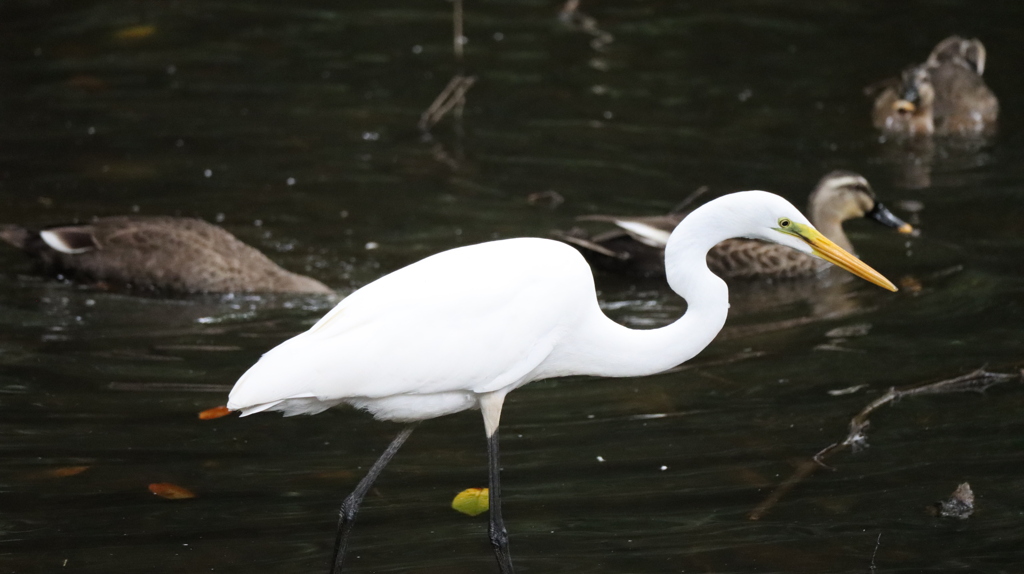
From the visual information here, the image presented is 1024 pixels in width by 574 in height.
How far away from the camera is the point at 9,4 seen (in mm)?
13977

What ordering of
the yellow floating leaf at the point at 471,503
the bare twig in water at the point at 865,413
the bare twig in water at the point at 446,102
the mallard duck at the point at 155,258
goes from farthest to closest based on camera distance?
the bare twig in water at the point at 446,102 → the mallard duck at the point at 155,258 → the bare twig in water at the point at 865,413 → the yellow floating leaf at the point at 471,503

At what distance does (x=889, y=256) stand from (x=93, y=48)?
310 inches

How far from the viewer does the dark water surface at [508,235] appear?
5363mm

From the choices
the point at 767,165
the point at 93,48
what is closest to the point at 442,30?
the point at 93,48

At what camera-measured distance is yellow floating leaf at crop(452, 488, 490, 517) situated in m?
5.52

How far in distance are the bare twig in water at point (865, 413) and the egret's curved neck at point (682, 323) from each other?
0.97 metres

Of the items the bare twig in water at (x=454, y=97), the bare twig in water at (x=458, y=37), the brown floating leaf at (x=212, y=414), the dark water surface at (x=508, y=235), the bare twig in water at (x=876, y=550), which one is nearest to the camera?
the bare twig in water at (x=876, y=550)

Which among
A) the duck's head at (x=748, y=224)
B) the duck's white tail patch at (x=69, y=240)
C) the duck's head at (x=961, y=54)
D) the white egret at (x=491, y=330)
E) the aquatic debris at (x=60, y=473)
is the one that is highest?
the duck's head at (x=748, y=224)

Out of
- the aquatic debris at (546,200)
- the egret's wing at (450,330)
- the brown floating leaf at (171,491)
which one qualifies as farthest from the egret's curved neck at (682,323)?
the aquatic debris at (546,200)

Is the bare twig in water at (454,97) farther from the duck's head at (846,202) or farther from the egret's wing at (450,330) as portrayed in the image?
the egret's wing at (450,330)

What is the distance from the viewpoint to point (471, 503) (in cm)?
552

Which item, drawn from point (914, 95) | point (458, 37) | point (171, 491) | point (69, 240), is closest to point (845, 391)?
point (171, 491)

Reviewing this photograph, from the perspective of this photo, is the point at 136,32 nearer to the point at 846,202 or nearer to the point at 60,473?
the point at 846,202

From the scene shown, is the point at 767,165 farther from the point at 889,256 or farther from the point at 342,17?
the point at 342,17
